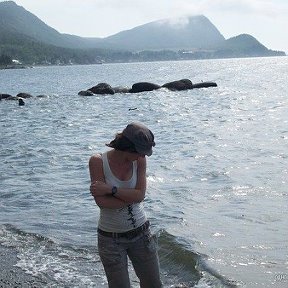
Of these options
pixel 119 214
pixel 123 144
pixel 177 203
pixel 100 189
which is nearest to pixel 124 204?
pixel 119 214

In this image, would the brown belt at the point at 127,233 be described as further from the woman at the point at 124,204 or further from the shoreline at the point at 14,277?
the shoreline at the point at 14,277

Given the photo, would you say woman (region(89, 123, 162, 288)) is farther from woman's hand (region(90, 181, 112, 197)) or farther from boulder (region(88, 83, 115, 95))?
boulder (region(88, 83, 115, 95))

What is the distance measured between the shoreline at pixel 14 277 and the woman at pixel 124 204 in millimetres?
2825

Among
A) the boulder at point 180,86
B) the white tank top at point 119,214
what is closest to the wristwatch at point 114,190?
the white tank top at point 119,214

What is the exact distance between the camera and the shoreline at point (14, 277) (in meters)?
7.89

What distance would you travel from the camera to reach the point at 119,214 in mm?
5453

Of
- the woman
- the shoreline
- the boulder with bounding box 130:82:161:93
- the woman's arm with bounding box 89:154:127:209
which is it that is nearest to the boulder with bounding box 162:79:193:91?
the boulder with bounding box 130:82:161:93

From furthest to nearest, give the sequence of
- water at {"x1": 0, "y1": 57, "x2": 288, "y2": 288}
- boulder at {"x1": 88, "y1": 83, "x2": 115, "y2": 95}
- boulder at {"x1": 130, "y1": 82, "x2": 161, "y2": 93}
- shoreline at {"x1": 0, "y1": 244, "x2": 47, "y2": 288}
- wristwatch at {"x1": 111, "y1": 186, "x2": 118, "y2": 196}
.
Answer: boulder at {"x1": 130, "y1": 82, "x2": 161, "y2": 93}
boulder at {"x1": 88, "y1": 83, "x2": 115, "y2": 95}
water at {"x1": 0, "y1": 57, "x2": 288, "y2": 288}
shoreline at {"x1": 0, "y1": 244, "x2": 47, "y2": 288}
wristwatch at {"x1": 111, "y1": 186, "x2": 118, "y2": 196}

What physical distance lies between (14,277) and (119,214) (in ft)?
11.3

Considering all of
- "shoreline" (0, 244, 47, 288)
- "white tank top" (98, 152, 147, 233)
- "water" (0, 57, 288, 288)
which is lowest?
"water" (0, 57, 288, 288)

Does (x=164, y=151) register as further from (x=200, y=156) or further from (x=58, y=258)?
(x=58, y=258)

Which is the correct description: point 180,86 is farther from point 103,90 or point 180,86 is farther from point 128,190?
point 128,190

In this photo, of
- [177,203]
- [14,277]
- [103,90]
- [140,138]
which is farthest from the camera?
[103,90]

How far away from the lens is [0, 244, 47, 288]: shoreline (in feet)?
25.9
